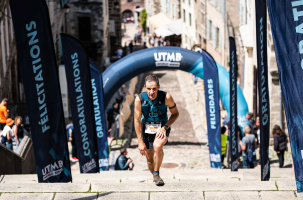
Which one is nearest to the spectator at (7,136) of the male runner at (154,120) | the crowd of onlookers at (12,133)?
the crowd of onlookers at (12,133)

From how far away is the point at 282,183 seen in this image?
30.2 ft

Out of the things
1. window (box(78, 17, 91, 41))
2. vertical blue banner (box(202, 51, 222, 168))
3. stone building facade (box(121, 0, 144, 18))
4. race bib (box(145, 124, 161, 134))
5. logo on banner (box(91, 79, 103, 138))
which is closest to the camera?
race bib (box(145, 124, 161, 134))

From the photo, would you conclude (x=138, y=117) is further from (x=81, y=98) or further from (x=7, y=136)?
(x=7, y=136)

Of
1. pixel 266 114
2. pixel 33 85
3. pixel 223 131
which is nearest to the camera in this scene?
pixel 33 85

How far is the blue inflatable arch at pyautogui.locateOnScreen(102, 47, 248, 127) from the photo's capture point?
20969 mm

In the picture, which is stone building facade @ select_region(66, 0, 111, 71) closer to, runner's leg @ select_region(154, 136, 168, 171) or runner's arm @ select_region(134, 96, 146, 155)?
runner's leg @ select_region(154, 136, 168, 171)

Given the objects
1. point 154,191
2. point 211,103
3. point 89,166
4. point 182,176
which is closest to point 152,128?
point 154,191

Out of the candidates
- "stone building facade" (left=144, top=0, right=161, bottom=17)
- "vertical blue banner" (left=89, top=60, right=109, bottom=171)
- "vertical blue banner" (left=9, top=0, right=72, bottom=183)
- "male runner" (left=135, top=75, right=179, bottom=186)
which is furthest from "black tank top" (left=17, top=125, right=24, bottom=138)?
"stone building facade" (left=144, top=0, right=161, bottom=17)

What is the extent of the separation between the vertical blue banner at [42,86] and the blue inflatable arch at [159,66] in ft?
35.9

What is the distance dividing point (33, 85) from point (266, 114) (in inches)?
172

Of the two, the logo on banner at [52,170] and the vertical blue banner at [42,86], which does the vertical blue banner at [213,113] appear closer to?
the vertical blue banner at [42,86]

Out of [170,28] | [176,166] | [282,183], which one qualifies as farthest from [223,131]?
[170,28]

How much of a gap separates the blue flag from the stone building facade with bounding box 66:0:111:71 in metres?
32.3

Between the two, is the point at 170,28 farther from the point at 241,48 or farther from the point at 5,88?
the point at 5,88
